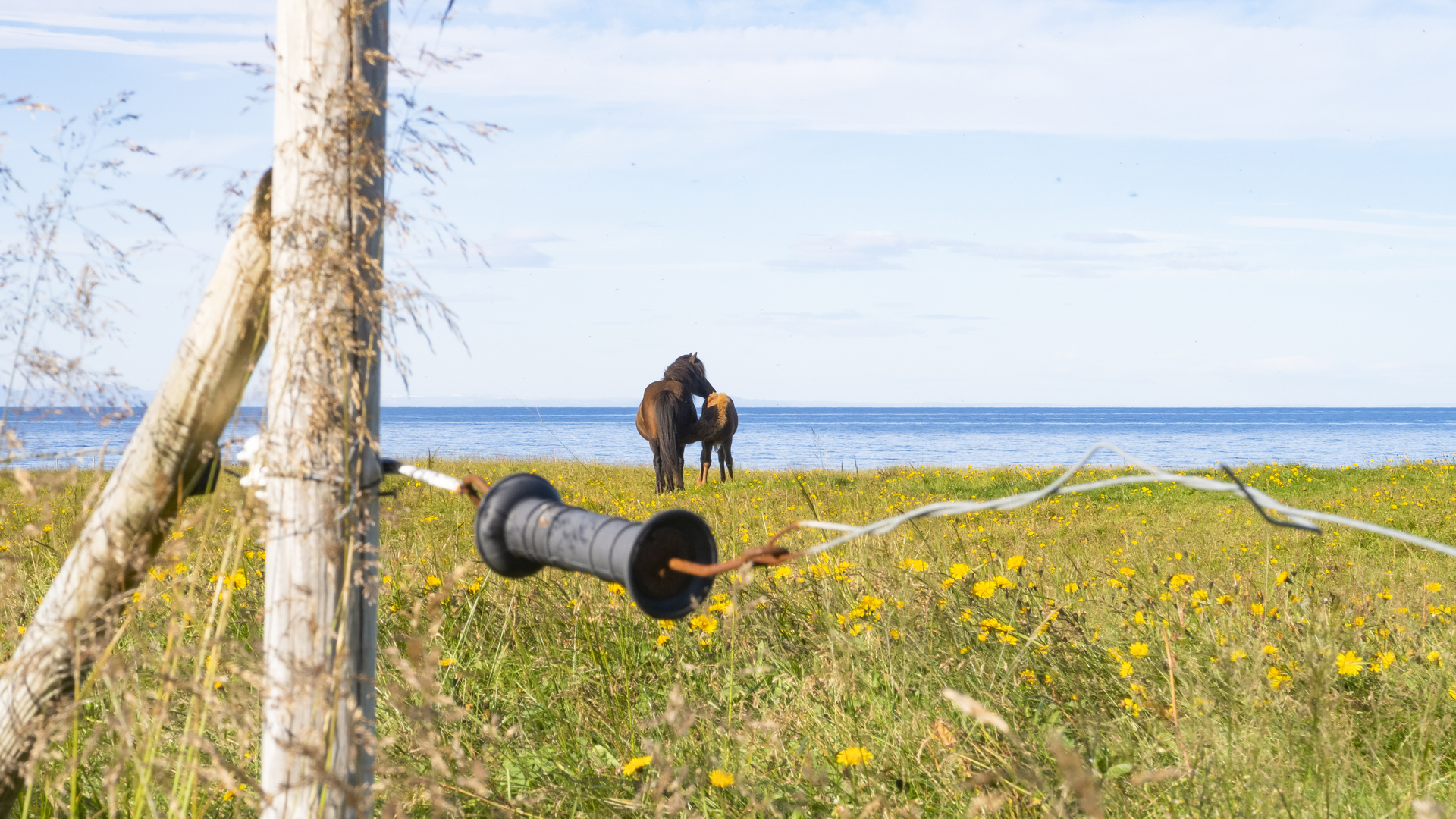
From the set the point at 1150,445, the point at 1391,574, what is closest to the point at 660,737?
the point at 1391,574

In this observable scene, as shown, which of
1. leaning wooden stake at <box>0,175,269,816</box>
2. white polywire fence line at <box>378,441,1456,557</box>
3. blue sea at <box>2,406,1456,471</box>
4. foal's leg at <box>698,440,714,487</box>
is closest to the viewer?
white polywire fence line at <box>378,441,1456,557</box>

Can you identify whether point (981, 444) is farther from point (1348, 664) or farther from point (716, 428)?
point (1348, 664)

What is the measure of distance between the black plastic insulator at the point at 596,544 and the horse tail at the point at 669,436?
11.9 metres

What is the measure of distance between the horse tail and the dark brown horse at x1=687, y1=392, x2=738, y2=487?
72 centimetres

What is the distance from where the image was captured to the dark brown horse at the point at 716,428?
1495 centimetres

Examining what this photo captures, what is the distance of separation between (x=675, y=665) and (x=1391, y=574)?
473 cm

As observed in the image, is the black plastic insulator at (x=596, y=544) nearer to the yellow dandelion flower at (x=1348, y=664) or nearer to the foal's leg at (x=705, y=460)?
the yellow dandelion flower at (x=1348, y=664)

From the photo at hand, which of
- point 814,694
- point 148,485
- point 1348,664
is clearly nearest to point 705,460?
point 814,694

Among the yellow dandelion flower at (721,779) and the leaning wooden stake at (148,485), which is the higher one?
the leaning wooden stake at (148,485)

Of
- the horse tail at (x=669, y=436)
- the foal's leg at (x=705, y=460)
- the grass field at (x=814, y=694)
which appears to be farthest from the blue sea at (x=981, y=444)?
the grass field at (x=814, y=694)

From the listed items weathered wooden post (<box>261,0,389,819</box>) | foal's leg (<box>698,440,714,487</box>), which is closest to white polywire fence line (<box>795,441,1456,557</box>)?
weathered wooden post (<box>261,0,389,819</box>)

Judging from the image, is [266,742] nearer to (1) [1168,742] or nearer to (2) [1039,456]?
(1) [1168,742]

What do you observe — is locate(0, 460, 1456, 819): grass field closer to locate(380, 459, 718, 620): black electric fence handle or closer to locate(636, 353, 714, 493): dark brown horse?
locate(380, 459, 718, 620): black electric fence handle

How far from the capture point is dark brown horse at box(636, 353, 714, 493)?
13.7 m
